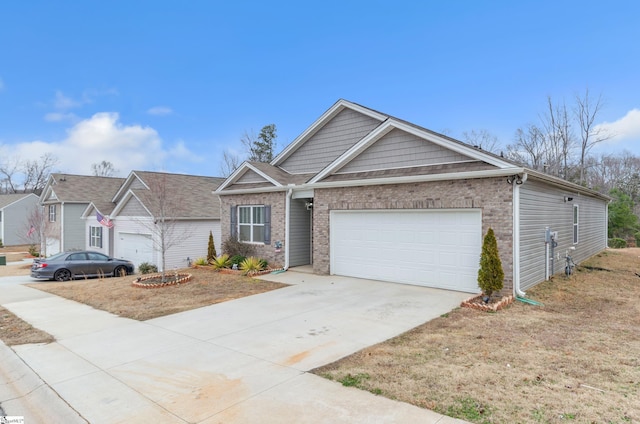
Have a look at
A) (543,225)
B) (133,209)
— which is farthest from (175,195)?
(543,225)

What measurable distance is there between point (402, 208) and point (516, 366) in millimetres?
6365

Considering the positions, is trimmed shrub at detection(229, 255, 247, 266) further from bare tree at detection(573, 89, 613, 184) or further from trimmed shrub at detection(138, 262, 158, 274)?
bare tree at detection(573, 89, 613, 184)

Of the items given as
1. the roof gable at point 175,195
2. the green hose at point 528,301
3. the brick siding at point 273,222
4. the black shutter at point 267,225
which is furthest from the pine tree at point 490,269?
the roof gable at point 175,195

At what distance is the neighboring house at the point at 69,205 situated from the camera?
2648 centimetres

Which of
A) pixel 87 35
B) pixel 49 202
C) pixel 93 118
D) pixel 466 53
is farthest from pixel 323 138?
pixel 49 202

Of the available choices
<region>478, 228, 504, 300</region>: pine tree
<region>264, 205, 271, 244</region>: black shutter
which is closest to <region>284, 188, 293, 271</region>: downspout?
<region>264, 205, 271, 244</region>: black shutter

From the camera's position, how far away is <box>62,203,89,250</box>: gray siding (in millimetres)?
26500

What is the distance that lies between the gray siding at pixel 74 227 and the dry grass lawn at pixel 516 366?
90.2 ft

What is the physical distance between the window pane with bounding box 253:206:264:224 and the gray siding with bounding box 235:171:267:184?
3.76ft

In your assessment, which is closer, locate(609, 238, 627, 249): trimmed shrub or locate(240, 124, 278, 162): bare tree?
locate(609, 238, 627, 249): trimmed shrub

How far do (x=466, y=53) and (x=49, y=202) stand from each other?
30.4 m

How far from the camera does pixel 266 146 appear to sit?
130 ft

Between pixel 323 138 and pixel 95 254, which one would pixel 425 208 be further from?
pixel 95 254

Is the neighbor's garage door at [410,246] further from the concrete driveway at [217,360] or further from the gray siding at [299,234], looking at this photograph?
the gray siding at [299,234]
